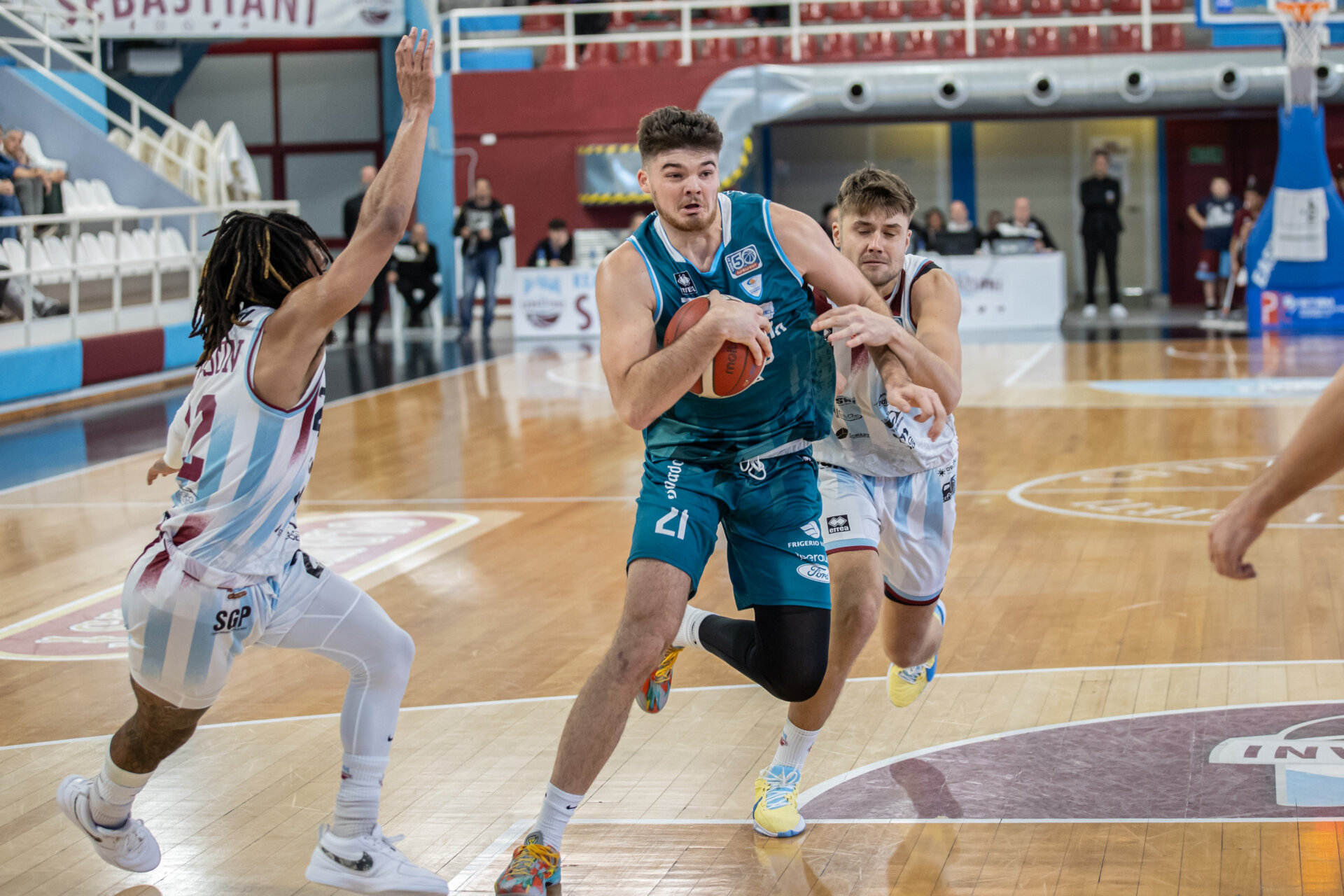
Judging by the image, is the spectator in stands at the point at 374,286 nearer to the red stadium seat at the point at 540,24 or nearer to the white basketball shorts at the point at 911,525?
the red stadium seat at the point at 540,24

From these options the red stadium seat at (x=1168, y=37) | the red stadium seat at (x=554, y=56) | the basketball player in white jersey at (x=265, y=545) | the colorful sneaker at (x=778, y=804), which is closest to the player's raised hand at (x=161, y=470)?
the basketball player in white jersey at (x=265, y=545)

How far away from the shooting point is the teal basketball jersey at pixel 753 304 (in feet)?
13.5

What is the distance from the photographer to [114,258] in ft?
53.5

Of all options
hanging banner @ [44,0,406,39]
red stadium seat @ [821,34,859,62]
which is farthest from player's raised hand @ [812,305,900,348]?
red stadium seat @ [821,34,859,62]

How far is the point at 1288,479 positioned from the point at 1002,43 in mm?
21432

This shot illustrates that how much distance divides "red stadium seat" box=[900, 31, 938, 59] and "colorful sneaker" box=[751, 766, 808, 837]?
19.5 meters

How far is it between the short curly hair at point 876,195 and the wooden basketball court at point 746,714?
175cm

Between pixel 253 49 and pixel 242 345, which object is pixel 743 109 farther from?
pixel 242 345

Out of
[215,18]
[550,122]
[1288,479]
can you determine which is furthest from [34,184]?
[1288,479]

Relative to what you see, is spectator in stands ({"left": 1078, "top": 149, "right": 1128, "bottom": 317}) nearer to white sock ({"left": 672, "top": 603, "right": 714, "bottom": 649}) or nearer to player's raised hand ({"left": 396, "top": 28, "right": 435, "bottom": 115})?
white sock ({"left": 672, "top": 603, "right": 714, "bottom": 649})

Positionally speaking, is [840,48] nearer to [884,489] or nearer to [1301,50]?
[1301,50]

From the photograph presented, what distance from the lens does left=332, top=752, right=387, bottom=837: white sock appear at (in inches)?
154

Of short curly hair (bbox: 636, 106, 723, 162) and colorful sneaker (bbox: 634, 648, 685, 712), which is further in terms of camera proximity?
colorful sneaker (bbox: 634, 648, 685, 712)

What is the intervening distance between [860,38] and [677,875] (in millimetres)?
21370
